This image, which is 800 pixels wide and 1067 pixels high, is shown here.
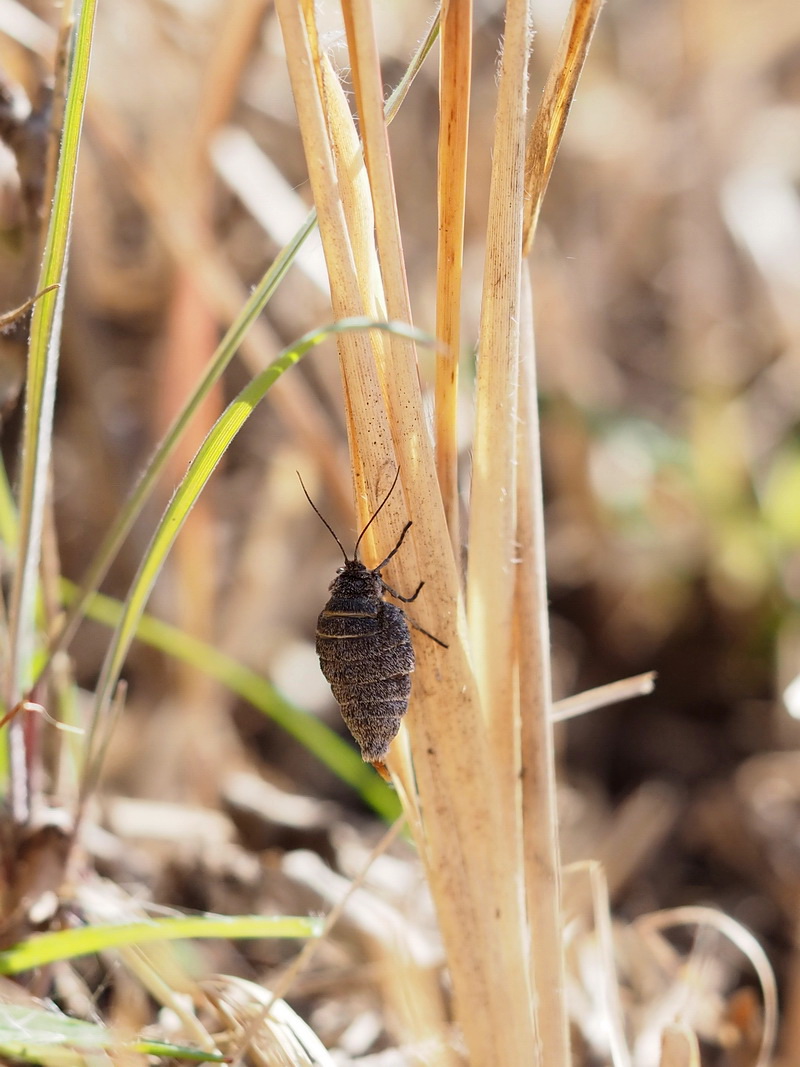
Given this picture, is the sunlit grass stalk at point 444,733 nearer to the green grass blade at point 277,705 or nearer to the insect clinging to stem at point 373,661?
the insect clinging to stem at point 373,661

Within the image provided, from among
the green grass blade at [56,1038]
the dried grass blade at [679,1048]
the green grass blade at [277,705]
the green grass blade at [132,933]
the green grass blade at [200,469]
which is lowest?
the dried grass blade at [679,1048]

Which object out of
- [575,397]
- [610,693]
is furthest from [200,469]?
[575,397]

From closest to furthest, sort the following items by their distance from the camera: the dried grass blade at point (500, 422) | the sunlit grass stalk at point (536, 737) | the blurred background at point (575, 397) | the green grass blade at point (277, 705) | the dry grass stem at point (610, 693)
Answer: the dried grass blade at point (500, 422) < the sunlit grass stalk at point (536, 737) < the dry grass stem at point (610, 693) < the green grass blade at point (277, 705) < the blurred background at point (575, 397)

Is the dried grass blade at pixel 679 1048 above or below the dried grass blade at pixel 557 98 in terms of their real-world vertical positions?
below

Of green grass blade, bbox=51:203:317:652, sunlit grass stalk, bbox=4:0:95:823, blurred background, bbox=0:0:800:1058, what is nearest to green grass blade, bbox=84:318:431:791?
green grass blade, bbox=51:203:317:652

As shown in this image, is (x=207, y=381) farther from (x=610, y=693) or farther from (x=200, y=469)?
(x=610, y=693)

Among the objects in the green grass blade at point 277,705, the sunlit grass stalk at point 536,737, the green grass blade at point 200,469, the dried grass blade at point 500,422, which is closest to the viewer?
the green grass blade at point 200,469

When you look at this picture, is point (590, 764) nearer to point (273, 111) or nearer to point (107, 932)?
point (107, 932)

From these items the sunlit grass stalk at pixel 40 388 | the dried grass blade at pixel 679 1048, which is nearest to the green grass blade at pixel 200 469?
the sunlit grass stalk at pixel 40 388
